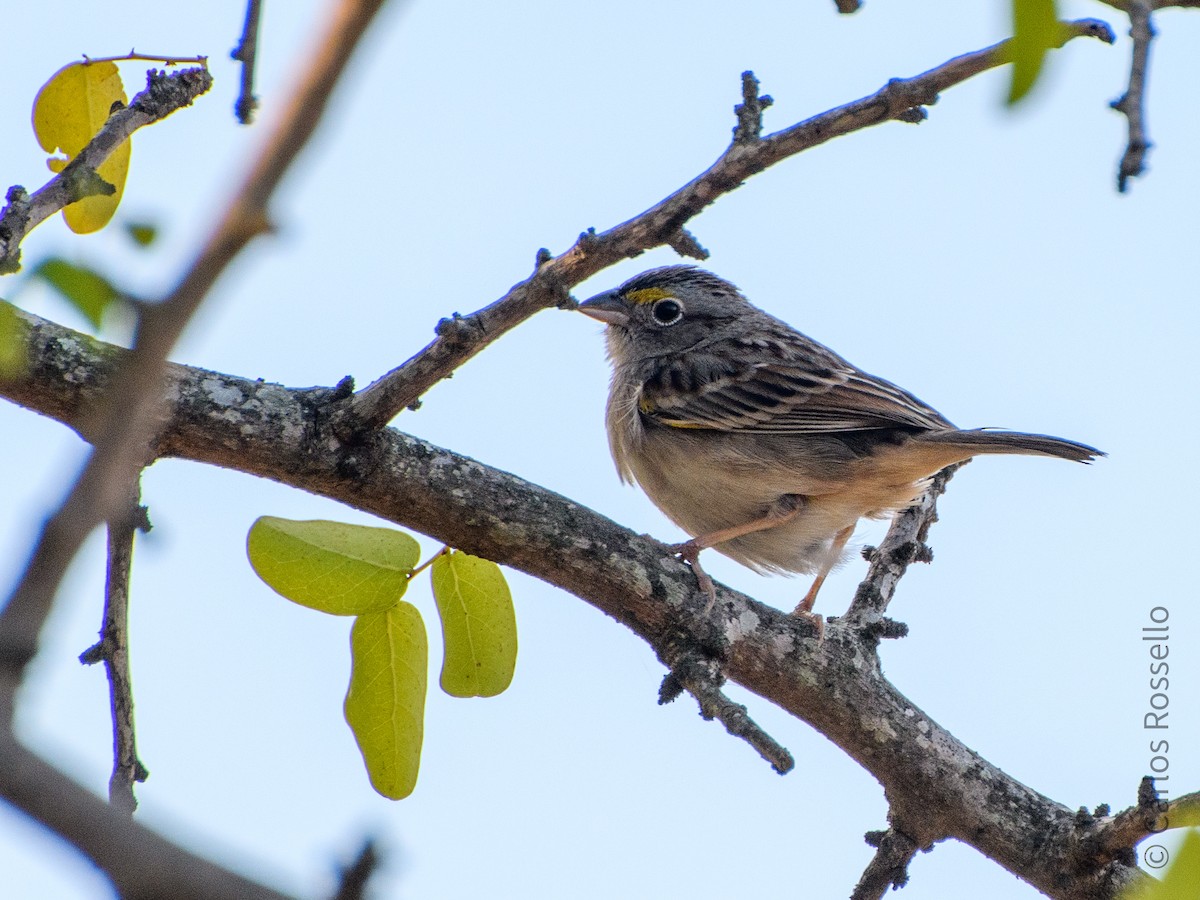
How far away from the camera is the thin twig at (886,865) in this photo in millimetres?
4746

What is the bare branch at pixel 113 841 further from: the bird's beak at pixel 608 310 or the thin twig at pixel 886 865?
the bird's beak at pixel 608 310

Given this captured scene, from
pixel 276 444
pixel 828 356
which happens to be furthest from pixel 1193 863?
pixel 828 356

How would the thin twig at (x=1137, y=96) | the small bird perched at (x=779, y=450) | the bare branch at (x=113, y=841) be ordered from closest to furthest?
the bare branch at (x=113, y=841)
the thin twig at (x=1137, y=96)
the small bird perched at (x=779, y=450)

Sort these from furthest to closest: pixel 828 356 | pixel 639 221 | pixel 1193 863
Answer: pixel 828 356 → pixel 639 221 → pixel 1193 863

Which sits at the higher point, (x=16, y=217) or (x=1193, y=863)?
(x=16, y=217)

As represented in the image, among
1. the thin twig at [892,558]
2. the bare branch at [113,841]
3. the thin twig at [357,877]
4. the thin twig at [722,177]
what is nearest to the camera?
the bare branch at [113,841]

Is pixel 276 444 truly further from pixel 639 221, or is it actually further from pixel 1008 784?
pixel 1008 784

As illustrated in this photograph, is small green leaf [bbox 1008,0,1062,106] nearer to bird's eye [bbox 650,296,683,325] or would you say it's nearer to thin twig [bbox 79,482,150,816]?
thin twig [bbox 79,482,150,816]

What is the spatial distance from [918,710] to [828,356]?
3411 mm

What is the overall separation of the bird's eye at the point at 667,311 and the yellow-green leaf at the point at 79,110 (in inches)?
166

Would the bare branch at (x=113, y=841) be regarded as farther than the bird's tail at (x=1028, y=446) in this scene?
No

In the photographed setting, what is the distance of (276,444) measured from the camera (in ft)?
13.5

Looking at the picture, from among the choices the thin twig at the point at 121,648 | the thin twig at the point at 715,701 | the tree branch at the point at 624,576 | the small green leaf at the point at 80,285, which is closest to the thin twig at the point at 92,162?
the tree branch at the point at 624,576

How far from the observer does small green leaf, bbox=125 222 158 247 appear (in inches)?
76.8
